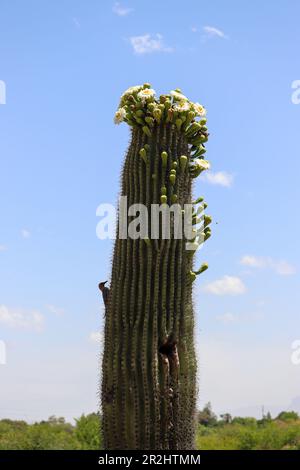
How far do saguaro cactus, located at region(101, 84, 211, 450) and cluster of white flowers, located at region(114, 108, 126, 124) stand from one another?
19mm

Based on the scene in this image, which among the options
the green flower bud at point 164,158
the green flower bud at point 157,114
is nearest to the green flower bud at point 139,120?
the green flower bud at point 157,114

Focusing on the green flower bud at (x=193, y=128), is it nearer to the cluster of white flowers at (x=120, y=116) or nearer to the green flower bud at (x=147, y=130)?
the green flower bud at (x=147, y=130)

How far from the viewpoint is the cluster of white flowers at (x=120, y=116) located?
8.05 metres

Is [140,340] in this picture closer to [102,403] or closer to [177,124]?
[102,403]

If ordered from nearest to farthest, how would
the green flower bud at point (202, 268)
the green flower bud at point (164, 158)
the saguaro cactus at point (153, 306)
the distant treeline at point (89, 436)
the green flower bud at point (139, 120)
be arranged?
1. the saguaro cactus at point (153, 306)
2. the green flower bud at point (164, 158)
3. the green flower bud at point (202, 268)
4. the green flower bud at point (139, 120)
5. the distant treeline at point (89, 436)

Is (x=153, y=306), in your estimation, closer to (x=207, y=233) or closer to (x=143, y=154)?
(x=207, y=233)

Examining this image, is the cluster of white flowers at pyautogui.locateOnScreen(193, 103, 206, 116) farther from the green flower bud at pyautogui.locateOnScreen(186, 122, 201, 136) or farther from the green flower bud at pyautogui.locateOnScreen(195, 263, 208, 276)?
the green flower bud at pyautogui.locateOnScreen(195, 263, 208, 276)

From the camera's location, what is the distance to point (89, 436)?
104ft

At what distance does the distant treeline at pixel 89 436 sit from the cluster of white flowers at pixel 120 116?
17.7 meters

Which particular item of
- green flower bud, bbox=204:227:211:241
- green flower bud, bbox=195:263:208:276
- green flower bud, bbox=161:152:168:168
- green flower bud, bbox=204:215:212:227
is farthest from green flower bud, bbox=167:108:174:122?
green flower bud, bbox=195:263:208:276

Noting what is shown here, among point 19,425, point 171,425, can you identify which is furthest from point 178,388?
point 19,425

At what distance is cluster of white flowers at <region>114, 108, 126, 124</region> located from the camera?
8055mm
